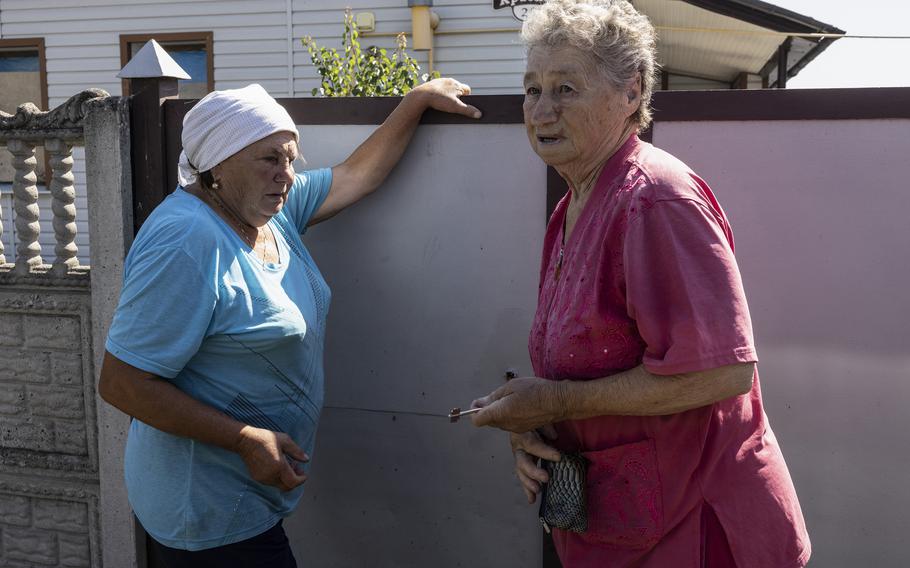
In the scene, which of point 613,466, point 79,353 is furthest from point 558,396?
point 79,353

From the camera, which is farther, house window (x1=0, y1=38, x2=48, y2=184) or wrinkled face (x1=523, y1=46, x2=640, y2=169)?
house window (x1=0, y1=38, x2=48, y2=184)

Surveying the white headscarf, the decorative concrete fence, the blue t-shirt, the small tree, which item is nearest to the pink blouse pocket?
the blue t-shirt

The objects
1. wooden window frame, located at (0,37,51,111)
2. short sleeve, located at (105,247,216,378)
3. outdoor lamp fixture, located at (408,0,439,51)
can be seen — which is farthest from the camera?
wooden window frame, located at (0,37,51,111)

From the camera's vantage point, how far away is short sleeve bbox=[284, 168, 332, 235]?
2.49 metres

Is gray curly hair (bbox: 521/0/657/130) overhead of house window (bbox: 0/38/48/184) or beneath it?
overhead

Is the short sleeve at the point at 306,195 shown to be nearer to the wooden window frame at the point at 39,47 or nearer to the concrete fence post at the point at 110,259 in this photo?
the concrete fence post at the point at 110,259

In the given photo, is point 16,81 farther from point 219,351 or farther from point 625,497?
point 625,497

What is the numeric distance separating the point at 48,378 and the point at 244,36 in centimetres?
674

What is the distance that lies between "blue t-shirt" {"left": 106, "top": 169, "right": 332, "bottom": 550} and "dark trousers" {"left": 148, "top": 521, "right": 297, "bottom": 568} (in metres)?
0.03

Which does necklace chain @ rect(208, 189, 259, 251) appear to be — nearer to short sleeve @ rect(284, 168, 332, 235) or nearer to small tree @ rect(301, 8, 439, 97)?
short sleeve @ rect(284, 168, 332, 235)

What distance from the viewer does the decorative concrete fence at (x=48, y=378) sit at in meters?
3.10

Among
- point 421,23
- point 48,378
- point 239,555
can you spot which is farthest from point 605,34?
point 421,23

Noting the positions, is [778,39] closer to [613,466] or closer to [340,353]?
[340,353]

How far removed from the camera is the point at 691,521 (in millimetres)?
1575
